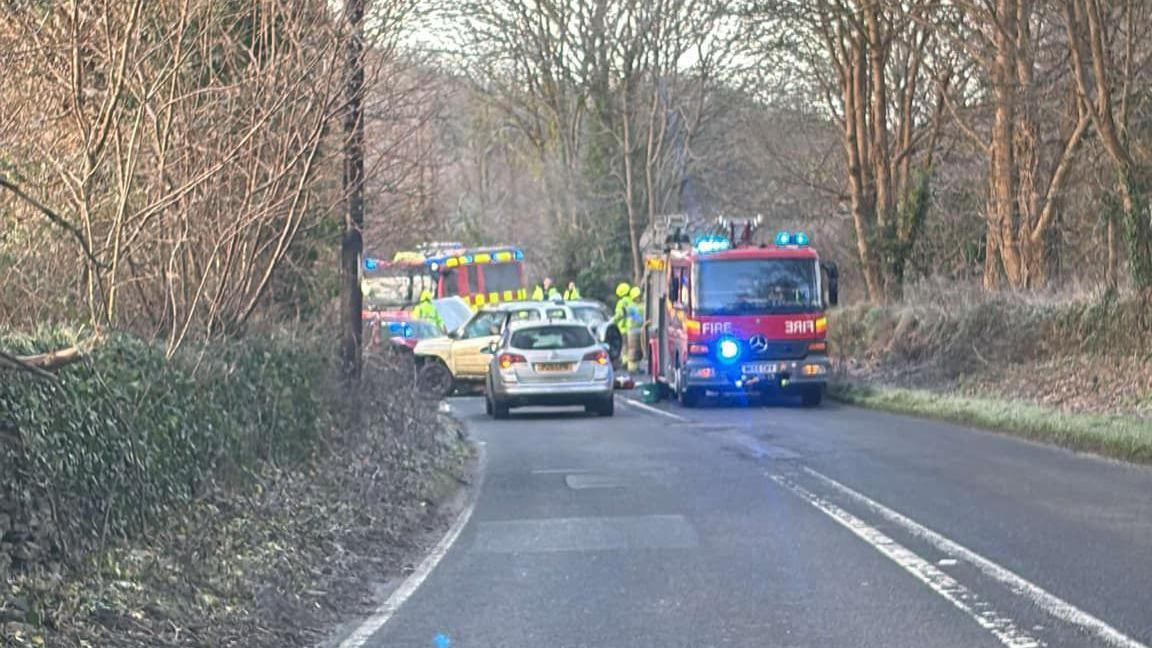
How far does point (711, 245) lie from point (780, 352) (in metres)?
2.19

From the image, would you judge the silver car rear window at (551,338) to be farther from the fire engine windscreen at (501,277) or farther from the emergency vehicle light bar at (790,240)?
the fire engine windscreen at (501,277)

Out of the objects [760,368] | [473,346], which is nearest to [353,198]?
[760,368]

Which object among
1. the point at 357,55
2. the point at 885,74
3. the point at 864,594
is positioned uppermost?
the point at 885,74

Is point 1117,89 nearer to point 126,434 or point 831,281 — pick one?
point 831,281

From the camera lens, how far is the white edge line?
9.23 m

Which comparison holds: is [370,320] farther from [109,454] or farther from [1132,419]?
[109,454]

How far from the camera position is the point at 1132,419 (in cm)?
2036

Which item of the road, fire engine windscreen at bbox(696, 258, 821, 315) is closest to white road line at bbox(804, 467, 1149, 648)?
the road

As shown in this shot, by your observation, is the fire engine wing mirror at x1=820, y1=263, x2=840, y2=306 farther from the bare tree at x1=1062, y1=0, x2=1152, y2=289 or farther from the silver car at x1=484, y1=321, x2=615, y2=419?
the bare tree at x1=1062, y1=0, x2=1152, y2=289

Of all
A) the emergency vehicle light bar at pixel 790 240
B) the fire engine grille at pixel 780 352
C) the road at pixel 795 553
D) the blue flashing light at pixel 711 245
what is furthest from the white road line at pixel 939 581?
the emergency vehicle light bar at pixel 790 240

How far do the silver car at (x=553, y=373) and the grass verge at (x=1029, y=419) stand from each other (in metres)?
4.85

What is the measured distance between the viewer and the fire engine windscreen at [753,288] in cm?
2816

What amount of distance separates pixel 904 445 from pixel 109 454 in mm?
12348

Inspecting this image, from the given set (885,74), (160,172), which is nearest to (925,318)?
(885,74)
